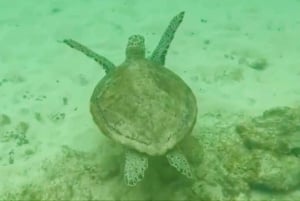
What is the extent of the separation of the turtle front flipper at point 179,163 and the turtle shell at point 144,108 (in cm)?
10

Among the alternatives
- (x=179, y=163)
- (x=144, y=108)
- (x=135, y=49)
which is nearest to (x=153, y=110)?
(x=144, y=108)

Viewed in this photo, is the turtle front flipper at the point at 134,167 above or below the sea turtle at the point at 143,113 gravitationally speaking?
below

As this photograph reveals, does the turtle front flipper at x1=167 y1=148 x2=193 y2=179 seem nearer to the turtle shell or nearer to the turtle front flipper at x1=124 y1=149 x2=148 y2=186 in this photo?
the turtle shell

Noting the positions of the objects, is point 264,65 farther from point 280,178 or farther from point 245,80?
point 280,178

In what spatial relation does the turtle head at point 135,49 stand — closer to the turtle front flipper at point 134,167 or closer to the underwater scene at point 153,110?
the underwater scene at point 153,110

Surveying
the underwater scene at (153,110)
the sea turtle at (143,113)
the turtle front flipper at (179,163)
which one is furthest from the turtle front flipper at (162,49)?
the turtle front flipper at (179,163)

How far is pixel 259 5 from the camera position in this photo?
928 cm

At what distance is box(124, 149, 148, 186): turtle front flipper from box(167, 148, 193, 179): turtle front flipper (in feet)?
0.79

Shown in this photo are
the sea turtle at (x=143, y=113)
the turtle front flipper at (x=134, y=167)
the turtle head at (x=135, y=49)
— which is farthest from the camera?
the turtle head at (x=135, y=49)

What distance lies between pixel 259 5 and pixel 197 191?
5.87m

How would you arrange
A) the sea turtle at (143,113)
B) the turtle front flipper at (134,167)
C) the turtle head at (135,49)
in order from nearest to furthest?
1. the turtle front flipper at (134,167)
2. the sea turtle at (143,113)
3. the turtle head at (135,49)

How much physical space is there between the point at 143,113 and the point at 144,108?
6 centimetres

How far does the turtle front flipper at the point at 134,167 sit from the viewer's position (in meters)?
4.03

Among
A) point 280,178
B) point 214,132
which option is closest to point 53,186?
point 214,132
